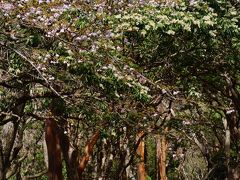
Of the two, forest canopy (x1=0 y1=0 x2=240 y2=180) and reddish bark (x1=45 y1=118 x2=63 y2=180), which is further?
reddish bark (x1=45 y1=118 x2=63 y2=180)

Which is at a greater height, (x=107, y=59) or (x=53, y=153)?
(x=107, y=59)

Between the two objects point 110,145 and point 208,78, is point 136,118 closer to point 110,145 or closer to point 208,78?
point 208,78

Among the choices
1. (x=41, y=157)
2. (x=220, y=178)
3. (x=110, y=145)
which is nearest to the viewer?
(x=110, y=145)

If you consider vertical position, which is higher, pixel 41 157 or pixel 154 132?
pixel 41 157

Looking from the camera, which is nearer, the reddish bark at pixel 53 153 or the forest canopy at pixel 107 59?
the forest canopy at pixel 107 59

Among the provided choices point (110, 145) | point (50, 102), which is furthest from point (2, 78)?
point (110, 145)

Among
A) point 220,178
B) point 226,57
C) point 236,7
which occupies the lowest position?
point 220,178

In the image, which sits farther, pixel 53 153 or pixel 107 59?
pixel 53 153

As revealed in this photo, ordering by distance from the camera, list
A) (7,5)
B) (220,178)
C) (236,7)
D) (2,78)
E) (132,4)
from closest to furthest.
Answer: (7,5) < (2,78) < (132,4) < (236,7) < (220,178)

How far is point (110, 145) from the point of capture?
1945 cm

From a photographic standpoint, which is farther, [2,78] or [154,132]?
[154,132]

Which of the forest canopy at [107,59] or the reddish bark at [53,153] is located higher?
the forest canopy at [107,59]

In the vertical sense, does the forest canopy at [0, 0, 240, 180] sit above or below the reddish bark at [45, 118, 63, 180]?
above

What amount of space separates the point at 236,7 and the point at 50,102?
451cm
